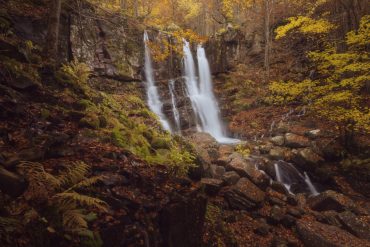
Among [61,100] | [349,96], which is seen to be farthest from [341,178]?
[61,100]

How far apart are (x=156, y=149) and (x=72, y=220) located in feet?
12.3

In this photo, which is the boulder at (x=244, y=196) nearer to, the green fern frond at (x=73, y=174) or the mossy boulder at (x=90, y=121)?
the mossy boulder at (x=90, y=121)

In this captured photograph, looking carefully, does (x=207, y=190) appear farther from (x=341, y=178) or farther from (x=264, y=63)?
(x=264, y=63)

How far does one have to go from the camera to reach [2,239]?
2.06 m

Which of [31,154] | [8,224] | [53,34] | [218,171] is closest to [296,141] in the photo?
[218,171]

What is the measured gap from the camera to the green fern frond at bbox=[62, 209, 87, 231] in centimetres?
256

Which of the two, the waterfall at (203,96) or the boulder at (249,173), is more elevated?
the waterfall at (203,96)

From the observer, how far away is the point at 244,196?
7.64 metres

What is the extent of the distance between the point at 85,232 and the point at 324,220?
7.48m

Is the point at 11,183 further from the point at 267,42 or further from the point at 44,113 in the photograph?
the point at 267,42

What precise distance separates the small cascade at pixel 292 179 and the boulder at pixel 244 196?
3091mm

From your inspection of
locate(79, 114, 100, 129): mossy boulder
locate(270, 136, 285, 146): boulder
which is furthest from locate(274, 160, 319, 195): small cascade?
locate(79, 114, 100, 129): mossy boulder

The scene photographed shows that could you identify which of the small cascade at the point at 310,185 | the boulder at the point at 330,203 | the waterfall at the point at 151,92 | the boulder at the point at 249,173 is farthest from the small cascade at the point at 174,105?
the boulder at the point at 330,203

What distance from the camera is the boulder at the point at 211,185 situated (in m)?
7.18
